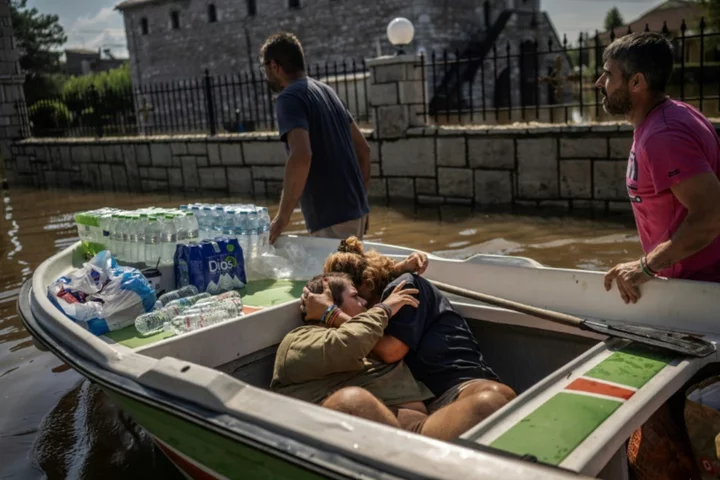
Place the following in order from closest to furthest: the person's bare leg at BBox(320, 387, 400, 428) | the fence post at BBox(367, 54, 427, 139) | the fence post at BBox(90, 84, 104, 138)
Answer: the person's bare leg at BBox(320, 387, 400, 428)
the fence post at BBox(367, 54, 427, 139)
the fence post at BBox(90, 84, 104, 138)

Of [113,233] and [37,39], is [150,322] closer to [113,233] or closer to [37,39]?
[113,233]

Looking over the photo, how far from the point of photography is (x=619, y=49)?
2564 millimetres

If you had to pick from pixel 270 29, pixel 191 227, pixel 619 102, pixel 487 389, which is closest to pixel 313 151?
pixel 191 227

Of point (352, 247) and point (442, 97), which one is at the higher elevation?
point (442, 97)

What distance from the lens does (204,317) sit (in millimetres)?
3129

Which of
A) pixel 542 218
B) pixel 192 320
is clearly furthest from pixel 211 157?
pixel 192 320

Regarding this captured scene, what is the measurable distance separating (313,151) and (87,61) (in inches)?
2888

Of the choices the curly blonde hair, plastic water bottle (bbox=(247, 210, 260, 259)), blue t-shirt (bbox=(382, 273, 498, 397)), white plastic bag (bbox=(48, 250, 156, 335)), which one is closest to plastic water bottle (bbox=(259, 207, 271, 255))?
plastic water bottle (bbox=(247, 210, 260, 259))

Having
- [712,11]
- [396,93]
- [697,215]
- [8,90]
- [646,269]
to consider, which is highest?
[712,11]

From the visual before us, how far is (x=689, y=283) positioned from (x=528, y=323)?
687mm

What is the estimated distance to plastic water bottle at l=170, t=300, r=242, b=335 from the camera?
10.1 feet

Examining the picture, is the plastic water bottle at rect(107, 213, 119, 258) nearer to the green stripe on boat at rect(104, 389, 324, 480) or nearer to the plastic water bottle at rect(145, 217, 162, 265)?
the plastic water bottle at rect(145, 217, 162, 265)

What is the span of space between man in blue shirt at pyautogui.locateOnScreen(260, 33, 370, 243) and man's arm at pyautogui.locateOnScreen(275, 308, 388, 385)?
66.0 inches

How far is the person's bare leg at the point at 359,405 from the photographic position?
2.27 m
